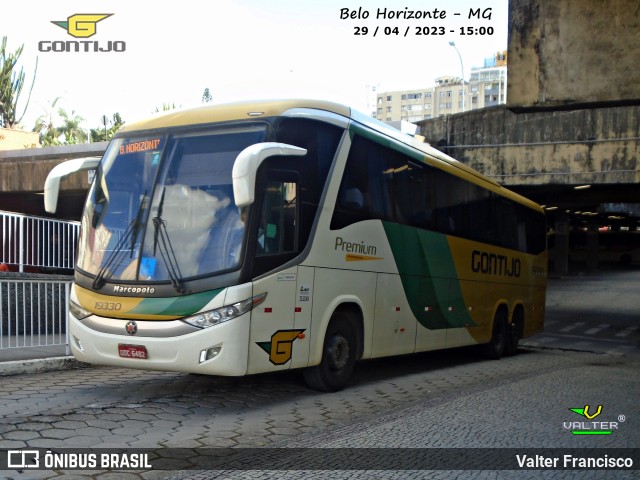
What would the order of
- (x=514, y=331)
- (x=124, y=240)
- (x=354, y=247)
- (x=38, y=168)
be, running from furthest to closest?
1. (x=38, y=168)
2. (x=514, y=331)
3. (x=354, y=247)
4. (x=124, y=240)

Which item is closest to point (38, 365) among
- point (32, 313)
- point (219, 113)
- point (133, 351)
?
point (32, 313)

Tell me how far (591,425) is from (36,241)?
1124 centimetres

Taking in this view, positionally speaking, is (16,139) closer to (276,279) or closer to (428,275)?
(428,275)

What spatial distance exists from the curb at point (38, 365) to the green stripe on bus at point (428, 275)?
195 inches

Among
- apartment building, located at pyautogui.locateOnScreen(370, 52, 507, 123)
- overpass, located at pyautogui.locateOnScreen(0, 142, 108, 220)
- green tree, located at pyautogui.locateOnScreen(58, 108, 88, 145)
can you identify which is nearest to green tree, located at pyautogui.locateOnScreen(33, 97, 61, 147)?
green tree, located at pyautogui.locateOnScreen(58, 108, 88, 145)

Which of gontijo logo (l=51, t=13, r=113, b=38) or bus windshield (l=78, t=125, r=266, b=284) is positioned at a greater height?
gontijo logo (l=51, t=13, r=113, b=38)

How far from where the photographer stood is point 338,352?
848 centimetres

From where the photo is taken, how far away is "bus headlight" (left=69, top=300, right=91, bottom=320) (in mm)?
7494

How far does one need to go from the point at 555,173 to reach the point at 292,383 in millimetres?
15020

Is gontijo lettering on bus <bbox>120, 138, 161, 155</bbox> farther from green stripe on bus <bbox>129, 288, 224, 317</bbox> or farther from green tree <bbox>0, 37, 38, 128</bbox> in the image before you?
green tree <bbox>0, 37, 38, 128</bbox>

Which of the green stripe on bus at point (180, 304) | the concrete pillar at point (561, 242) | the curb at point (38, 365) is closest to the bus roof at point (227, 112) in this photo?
the green stripe on bus at point (180, 304)

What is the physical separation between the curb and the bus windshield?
7.78ft

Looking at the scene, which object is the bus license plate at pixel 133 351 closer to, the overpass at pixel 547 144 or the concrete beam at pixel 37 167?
the overpass at pixel 547 144

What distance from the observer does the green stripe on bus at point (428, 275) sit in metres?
10.1
